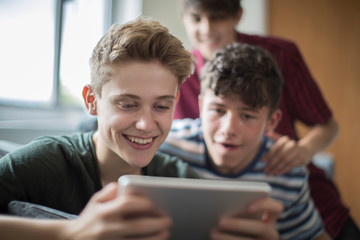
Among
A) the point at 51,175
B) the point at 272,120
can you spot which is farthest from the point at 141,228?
the point at 272,120

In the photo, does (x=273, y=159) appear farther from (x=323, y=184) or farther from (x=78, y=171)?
(x=78, y=171)

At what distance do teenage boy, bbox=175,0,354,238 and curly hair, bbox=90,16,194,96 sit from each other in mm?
505

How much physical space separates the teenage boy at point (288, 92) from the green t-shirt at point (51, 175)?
0.60 metres

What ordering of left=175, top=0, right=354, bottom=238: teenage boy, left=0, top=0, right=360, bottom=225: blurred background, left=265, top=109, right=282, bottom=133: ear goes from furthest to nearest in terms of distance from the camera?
left=175, top=0, right=354, bottom=238: teenage boy → left=265, top=109, right=282, bottom=133: ear → left=0, top=0, right=360, bottom=225: blurred background

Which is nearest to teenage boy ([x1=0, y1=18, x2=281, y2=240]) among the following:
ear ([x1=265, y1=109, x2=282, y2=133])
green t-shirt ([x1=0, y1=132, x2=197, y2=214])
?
A: green t-shirt ([x1=0, y1=132, x2=197, y2=214])

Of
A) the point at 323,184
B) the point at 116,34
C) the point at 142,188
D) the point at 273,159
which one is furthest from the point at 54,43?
the point at 323,184

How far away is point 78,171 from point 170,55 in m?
Result: 0.29

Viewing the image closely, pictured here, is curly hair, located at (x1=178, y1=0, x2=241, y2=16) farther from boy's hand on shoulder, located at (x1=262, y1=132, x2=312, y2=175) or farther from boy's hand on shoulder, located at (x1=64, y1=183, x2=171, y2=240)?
boy's hand on shoulder, located at (x1=64, y1=183, x2=171, y2=240)

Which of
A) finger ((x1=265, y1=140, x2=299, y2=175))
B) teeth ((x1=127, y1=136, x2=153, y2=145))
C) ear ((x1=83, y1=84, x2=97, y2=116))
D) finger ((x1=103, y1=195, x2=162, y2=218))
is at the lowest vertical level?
finger ((x1=265, y1=140, x2=299, y2=175))

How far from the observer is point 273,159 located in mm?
1037

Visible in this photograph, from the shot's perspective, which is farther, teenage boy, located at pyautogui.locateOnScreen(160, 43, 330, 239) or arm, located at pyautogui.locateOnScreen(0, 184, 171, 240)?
teenage boy, located at pyautogui.locateOnScreen(160, 43, 330, 239)

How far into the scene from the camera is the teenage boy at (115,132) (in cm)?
60

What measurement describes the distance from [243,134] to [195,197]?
1.75ft

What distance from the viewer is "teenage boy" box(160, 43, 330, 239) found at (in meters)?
0.97
